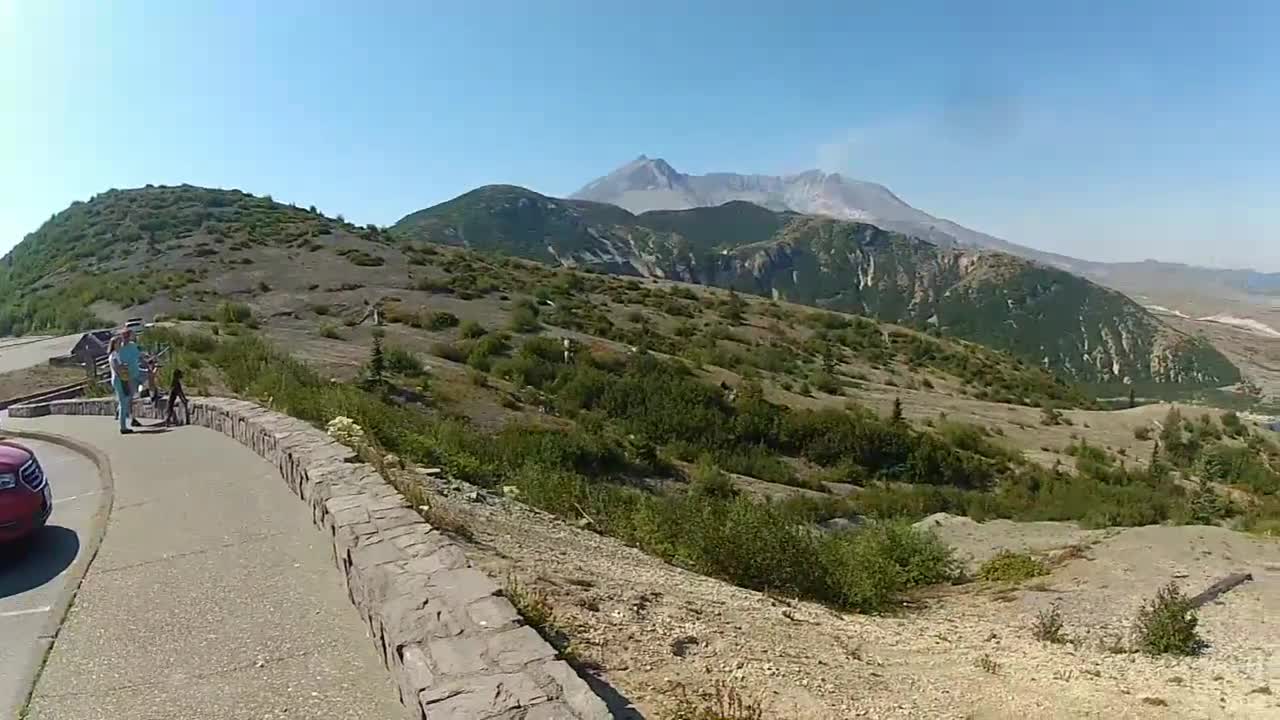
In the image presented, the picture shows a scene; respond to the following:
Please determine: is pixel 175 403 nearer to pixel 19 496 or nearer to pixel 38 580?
pixel 19 496

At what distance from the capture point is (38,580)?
280 inches

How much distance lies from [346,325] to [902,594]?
30.1 m

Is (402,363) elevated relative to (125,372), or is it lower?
lower

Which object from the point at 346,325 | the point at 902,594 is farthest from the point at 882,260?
the point at 902,594

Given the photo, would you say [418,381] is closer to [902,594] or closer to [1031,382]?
[902,594]

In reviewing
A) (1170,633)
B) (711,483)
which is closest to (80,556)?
(1170,633)

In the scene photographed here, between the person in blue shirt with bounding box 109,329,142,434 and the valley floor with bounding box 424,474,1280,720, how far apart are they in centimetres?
723

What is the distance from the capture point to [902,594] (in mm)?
11633

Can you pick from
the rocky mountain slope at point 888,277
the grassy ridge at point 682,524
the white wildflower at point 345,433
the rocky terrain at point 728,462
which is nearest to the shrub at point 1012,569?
the rocky terrain at point 728,462

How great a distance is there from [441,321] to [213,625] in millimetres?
33933

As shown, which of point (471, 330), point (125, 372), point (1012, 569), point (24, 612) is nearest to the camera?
point (24, 612)

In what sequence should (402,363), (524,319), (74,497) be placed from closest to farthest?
(74,497), (402,363), (524,319)

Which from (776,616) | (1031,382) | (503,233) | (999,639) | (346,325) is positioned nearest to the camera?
(776,616)

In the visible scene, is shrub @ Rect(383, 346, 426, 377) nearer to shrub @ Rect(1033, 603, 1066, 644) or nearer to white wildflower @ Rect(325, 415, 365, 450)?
white wildflower @ Rect(325, 415, 365, 450)
